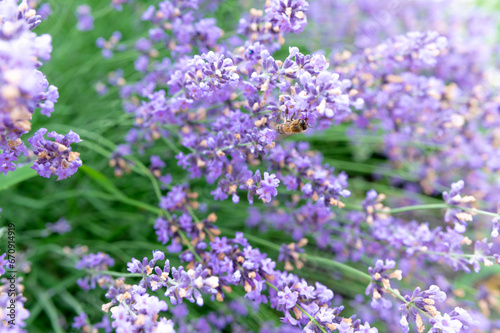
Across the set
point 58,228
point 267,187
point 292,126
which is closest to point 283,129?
point 292,126

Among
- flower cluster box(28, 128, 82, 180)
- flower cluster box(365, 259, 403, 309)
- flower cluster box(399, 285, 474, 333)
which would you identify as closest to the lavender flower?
flower cluster box(28, 128, 82, 180)

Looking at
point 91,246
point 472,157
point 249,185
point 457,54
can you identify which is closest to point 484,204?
point 472,157

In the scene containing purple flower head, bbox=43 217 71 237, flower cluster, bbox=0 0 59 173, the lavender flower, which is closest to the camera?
flower cluster, bbox=0 0 59 173

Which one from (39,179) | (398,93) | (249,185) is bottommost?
(39,179)

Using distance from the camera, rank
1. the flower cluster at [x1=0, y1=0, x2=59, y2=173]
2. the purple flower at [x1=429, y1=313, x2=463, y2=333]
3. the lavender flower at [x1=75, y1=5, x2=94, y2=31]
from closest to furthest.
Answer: the flower cluster at [x1=0, y1=0, x2=59, y2=173] < the purple flower at [x1=429, y1=313, x2=463, y2=333] < the lavender flower at [x1=75, y1=5, x2=94, y2=31]

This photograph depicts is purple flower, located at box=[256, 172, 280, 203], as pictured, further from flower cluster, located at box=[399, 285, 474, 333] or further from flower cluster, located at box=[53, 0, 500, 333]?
flower cluster, located at box=[399, 285, 474, 333]

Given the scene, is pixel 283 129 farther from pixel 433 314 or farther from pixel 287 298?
pixel 433 314

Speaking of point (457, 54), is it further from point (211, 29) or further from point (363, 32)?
point (211, 29)

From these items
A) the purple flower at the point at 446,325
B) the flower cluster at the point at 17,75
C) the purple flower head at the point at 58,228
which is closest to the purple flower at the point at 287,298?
the purple flower at the point at 446,325
